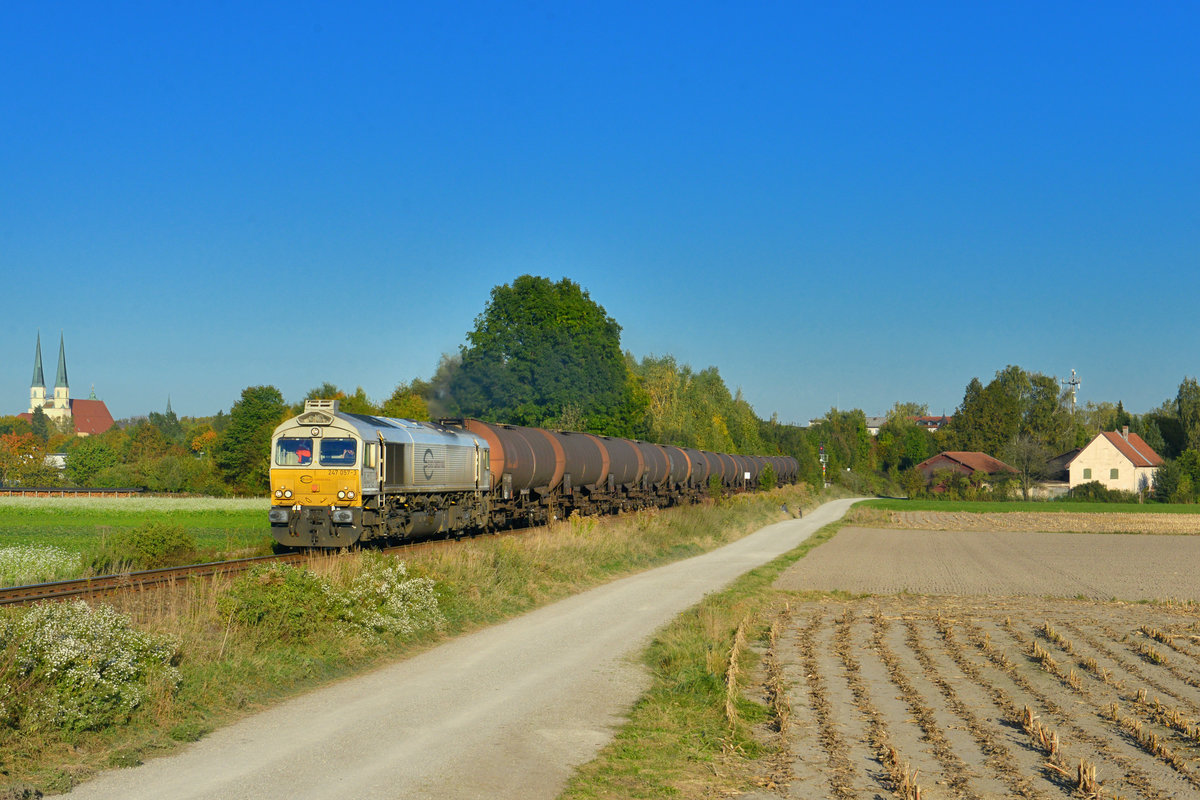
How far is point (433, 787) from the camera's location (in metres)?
8.67

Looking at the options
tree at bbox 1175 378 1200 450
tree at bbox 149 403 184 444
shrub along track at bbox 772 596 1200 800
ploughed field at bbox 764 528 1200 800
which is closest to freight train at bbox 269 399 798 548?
ploughed field at bbox 764 528 1200 800

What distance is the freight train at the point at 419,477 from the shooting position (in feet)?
80.4

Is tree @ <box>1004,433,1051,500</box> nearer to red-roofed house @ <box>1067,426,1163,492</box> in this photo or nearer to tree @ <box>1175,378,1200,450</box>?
red-roofed house @ <box>1067,426,1163,492</box>

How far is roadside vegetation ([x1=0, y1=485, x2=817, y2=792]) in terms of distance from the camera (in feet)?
30.4

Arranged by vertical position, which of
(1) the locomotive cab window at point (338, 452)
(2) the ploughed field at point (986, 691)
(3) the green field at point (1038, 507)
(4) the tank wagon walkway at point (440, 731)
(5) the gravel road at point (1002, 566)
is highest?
(1) the locomotive cab window at point (338, 452)

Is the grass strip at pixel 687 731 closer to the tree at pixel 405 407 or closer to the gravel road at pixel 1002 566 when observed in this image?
the gravel road at pixel 1002 566

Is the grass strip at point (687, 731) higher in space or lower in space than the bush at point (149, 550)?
lower

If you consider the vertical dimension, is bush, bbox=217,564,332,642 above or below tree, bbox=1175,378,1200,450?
below

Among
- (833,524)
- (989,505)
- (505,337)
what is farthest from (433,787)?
(989,505)

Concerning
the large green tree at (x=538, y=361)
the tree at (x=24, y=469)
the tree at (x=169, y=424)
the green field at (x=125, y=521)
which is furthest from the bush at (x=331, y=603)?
the tree at (x=169, y=424)

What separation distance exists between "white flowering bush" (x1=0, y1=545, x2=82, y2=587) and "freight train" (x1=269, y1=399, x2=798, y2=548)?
4.83 metres

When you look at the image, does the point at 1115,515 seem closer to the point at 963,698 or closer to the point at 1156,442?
the point at 1156,442

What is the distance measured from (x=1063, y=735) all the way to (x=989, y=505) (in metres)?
90.4

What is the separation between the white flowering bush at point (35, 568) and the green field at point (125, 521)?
1.63 metres
